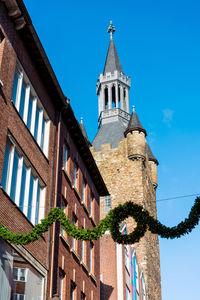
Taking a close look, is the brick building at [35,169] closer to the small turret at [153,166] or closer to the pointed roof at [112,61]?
the small turret at [153,166]

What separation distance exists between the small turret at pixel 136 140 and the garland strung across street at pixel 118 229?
3421 centimetres

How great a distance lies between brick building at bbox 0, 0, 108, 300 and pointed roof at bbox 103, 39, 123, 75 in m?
42.0

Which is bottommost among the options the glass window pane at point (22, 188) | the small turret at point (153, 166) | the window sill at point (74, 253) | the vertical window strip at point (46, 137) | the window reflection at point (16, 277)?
the window reflection at point (16, 277)

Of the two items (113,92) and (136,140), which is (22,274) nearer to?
(136,140)

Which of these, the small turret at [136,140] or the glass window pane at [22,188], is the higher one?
the small turret at [136,140]

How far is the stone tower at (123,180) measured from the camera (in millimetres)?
28062

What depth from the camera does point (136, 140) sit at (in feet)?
158

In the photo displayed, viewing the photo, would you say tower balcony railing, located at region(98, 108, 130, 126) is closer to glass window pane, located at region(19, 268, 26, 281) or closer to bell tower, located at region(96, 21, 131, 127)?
bell tower, located at region(96, 21, 131, 127)

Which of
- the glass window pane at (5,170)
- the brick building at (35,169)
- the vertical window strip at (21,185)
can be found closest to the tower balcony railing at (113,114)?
the brick building at (35,169)

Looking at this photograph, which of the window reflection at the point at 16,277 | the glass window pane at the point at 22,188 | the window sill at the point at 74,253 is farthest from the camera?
the window sill at the point at 74,253

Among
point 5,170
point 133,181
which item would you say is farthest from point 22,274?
point 133,181

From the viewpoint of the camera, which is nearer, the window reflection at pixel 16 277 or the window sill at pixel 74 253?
the window reflection at pixel 16 277

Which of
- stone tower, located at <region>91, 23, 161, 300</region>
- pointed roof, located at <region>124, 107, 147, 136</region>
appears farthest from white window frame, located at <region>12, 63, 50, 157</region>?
pointed roof, located at <region>124, 107, 147, 136</region>

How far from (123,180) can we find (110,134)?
10.6 meters
